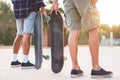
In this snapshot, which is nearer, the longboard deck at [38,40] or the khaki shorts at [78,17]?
the khaki shorts at [78,17]

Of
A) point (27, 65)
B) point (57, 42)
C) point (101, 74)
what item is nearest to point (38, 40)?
point (27, 65)

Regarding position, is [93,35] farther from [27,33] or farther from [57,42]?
[27,33]

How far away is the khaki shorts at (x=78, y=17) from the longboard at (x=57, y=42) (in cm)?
41

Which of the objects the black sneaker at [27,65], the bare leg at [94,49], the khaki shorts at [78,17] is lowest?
the black sneaker at [27,65]

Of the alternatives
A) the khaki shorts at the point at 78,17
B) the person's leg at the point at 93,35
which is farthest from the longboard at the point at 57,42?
the person's leg at the point at 93,35

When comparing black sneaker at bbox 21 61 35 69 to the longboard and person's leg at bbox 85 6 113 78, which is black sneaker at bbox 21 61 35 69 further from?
person's leg at bbox 85 6 113 78

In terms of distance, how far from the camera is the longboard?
563cm

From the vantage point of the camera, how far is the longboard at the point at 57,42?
5633 millimetres

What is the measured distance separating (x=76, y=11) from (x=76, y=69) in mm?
677

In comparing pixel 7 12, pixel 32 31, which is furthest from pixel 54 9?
pixel 7 12

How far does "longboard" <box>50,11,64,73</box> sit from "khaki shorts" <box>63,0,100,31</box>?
16.1 inches

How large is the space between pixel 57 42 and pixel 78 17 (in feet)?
2.33

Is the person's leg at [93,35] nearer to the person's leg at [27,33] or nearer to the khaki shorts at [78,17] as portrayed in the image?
the khaki shorts at [78,17]

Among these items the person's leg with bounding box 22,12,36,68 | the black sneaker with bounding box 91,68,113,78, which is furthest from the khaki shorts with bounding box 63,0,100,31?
the person's leg with bounding box 22,12,36,68
